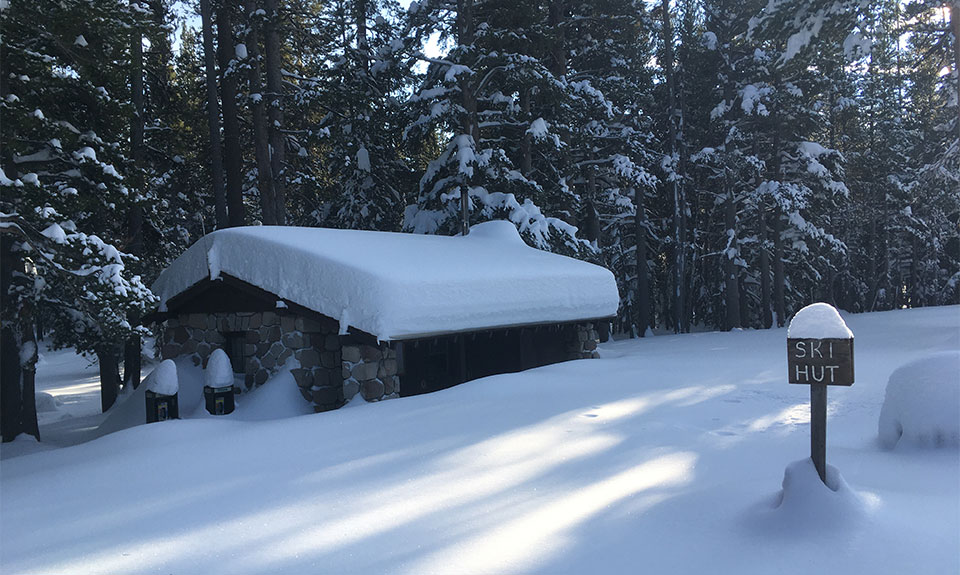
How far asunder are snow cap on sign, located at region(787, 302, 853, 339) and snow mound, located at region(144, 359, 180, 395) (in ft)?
29.2

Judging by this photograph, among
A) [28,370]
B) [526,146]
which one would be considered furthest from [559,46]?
[28,370]

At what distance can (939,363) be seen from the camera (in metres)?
6.38

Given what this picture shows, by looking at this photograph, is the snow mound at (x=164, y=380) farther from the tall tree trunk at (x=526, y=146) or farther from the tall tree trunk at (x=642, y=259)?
the tall tree trunk at (x=642, y=259)

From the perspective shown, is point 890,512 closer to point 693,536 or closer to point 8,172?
point 693,536

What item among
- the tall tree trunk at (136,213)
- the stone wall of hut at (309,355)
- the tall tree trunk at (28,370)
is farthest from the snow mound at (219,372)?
the tall tree trunk at (136,213)

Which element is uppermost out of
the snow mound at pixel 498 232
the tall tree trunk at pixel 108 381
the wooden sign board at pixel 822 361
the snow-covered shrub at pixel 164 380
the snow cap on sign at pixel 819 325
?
the snow mound at pixel 498 232

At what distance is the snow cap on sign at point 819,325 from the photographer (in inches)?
187

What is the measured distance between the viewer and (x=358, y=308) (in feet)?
33.1

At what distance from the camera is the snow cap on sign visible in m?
4.74

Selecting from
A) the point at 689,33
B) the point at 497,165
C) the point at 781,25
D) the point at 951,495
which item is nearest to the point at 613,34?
the point at 689,33

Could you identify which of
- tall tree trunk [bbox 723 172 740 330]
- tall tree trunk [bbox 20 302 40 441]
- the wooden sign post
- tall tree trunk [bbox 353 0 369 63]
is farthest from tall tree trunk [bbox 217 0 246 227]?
tall tree trunk [bbox 723 172 740 330]

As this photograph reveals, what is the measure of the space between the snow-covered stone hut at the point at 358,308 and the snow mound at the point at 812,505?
20.4 feet

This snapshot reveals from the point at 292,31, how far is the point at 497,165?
20.8ft

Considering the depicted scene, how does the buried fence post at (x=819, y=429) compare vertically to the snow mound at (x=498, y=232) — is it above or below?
below
